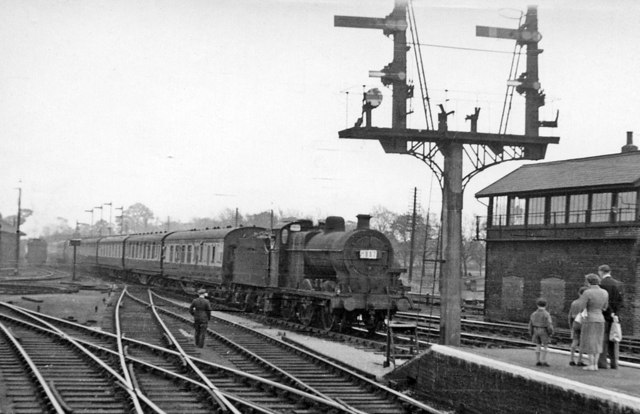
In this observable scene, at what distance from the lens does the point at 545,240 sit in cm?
2614

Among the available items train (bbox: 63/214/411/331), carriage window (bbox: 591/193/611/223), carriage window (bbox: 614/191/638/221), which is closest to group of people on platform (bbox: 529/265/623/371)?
train (bbox: 63/214/411/331)

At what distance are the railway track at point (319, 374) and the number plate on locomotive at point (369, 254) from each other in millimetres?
3332

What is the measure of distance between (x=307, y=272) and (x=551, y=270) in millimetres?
9796

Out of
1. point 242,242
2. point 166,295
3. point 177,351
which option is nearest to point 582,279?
point 242,242

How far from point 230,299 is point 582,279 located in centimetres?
1226

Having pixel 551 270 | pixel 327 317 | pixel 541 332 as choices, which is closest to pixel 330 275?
pixel 327 317

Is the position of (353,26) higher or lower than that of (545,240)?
higher

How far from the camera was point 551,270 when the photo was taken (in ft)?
84.7

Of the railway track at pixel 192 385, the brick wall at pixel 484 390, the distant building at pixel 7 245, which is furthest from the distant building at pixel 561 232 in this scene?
the distant building at pixel 7 245

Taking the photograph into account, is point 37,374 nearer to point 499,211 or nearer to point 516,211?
point 516,211

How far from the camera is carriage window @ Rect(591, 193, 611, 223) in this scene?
2367 cm

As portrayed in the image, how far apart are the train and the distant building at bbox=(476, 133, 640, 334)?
7.75 metres

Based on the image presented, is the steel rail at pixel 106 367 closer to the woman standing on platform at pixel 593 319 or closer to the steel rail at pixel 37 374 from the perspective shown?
the steel rail at pixel 37 374

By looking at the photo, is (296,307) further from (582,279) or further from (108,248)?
(108,248)
